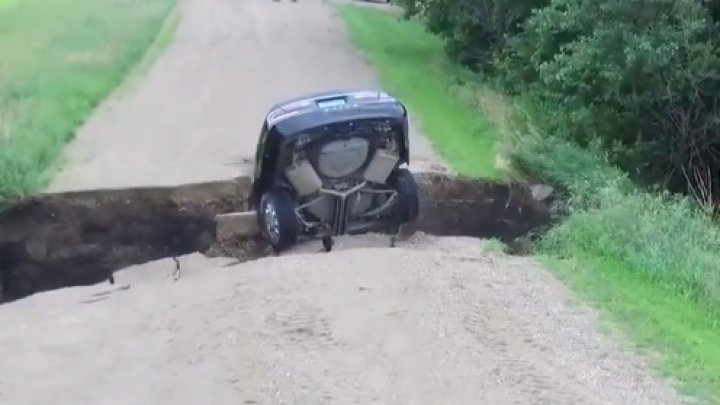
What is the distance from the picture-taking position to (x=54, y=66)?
23.3m

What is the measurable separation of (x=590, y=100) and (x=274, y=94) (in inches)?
255

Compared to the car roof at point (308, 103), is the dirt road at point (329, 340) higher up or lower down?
lower down

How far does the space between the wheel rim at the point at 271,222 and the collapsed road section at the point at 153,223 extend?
3.21ft

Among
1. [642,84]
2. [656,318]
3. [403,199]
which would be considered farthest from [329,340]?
[642,84]

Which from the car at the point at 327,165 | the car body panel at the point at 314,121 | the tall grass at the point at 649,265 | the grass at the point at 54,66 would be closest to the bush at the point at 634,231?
the tall grass at the point at 649,265

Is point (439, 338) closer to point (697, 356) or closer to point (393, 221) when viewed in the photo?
point (697, 356)

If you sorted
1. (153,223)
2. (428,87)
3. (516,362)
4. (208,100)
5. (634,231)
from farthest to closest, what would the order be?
A: (428,87) → (208,100) → (153,223) → (634,231) → (516,362)

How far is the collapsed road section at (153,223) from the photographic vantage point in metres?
13.7

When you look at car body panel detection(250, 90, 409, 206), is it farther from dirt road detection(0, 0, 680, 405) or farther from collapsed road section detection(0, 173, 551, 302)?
collapsed road section detection(0, 173, 551, 302)

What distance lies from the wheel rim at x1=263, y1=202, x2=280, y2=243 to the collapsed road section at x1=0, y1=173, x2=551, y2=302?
38.6 inches

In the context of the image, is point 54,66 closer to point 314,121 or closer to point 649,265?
point 314,121

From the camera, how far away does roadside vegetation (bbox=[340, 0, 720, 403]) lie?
9.76 m

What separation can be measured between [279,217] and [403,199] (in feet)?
4.79

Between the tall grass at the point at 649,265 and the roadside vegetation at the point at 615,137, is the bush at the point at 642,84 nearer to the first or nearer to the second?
the roadside vegetation at the point at 615,137
